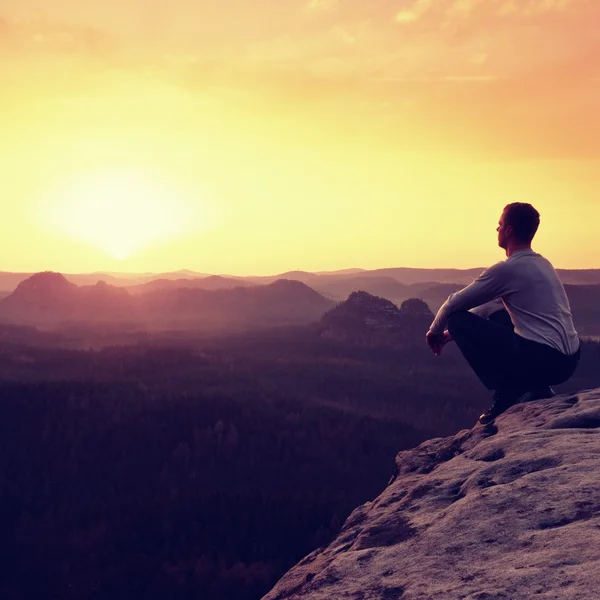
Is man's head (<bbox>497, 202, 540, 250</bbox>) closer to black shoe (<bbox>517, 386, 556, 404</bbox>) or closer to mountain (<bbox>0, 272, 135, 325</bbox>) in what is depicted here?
black shoe (<bbox>517, 386, 556, 404</bbox>)

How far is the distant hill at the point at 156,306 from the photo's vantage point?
51.2 metres

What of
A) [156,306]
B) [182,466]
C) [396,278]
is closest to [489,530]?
[182,466]

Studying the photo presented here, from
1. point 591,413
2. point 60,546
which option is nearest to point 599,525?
point 591,413

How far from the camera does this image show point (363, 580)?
4090 millimetres

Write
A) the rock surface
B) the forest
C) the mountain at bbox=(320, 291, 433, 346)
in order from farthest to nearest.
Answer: the mountain at bbox=(320, 291, 433, 346) < the forest < the rock surface

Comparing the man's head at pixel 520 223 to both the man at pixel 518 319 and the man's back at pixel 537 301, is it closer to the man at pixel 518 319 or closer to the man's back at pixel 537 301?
the man at pixel 518 319

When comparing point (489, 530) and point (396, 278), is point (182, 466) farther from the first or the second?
point (396, 278)

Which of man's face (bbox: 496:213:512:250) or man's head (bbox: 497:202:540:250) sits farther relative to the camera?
man's face (bbox: 496:213:512:250)

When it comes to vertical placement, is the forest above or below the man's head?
below

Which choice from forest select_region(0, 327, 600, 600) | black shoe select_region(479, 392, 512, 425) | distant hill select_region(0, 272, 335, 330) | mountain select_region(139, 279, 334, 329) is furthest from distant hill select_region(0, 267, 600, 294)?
black shoe select_region(479, 392, 512, 425)

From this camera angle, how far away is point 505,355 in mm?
6641

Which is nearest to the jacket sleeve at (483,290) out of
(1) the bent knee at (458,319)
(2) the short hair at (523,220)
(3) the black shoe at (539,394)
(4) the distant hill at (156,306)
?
(1) the bent knee at (458,319)

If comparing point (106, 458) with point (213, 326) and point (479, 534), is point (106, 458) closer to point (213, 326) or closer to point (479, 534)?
point (479, 534)

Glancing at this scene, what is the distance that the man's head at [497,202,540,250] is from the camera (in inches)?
259
